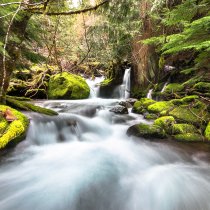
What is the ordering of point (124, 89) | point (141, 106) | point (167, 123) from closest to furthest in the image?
point (167, 123) < point (141, 106) < point (124, 89)

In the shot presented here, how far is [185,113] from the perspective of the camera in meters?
6.85

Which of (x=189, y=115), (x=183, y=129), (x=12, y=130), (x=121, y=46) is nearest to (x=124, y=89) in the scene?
(x=121, y=46)

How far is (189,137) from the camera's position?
18.8 ft

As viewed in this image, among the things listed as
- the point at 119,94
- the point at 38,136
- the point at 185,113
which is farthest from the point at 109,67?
the point at 38,136

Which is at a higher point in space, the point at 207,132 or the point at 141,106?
the point at 141,106

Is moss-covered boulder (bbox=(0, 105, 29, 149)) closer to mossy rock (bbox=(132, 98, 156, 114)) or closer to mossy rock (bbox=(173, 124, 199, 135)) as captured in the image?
mossy rock (bbox=(173, 124, 199, 135))

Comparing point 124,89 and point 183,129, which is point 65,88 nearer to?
point 124,89

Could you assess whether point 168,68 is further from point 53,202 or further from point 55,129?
point 53,202

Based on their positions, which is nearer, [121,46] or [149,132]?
[149,132]

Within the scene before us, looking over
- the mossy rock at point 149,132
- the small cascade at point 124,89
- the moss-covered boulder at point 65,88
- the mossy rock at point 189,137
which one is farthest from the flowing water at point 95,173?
the small cascade at point 124,89

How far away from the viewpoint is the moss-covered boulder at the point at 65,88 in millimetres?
12203

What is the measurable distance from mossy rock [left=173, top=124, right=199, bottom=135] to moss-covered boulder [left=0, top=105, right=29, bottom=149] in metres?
3.93

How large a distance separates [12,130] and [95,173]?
1925mm

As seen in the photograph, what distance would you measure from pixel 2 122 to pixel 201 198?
157 inches
